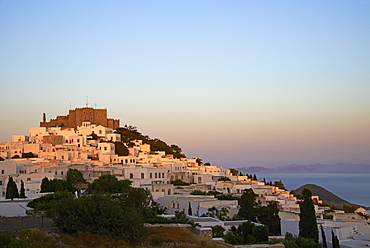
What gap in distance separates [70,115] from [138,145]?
13718 mm

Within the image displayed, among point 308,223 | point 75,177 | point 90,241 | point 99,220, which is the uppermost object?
point 75,177

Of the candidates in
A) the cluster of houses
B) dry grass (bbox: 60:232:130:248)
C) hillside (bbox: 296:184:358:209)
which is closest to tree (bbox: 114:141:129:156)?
the cluster of houses

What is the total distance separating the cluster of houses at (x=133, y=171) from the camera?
78.6 feet

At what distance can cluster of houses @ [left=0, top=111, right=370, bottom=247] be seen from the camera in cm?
2397

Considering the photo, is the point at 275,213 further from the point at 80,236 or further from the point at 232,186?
the point at 80,236

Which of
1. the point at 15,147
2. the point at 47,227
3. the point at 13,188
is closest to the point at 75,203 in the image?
the point at 47,227

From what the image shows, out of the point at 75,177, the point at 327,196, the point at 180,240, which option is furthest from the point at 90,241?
A: the point at 327,196

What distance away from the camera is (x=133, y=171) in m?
33.9

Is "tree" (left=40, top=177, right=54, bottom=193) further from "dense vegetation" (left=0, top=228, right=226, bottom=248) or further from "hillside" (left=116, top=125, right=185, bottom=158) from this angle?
"hillside" (left=116, top=125, right=185, bottom=158)

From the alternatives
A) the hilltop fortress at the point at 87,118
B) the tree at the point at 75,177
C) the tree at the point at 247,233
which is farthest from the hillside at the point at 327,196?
the tree at the point at 247,233

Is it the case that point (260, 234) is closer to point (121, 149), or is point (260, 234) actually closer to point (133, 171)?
point (133, 171)

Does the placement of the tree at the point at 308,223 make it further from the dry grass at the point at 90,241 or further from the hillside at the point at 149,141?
the hillside at the point at 149,141

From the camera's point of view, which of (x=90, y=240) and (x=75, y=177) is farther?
(x=75, y=177)

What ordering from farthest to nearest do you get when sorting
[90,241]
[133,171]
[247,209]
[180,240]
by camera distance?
[133,171] → [247,209] → [180,240] → [90,241]
